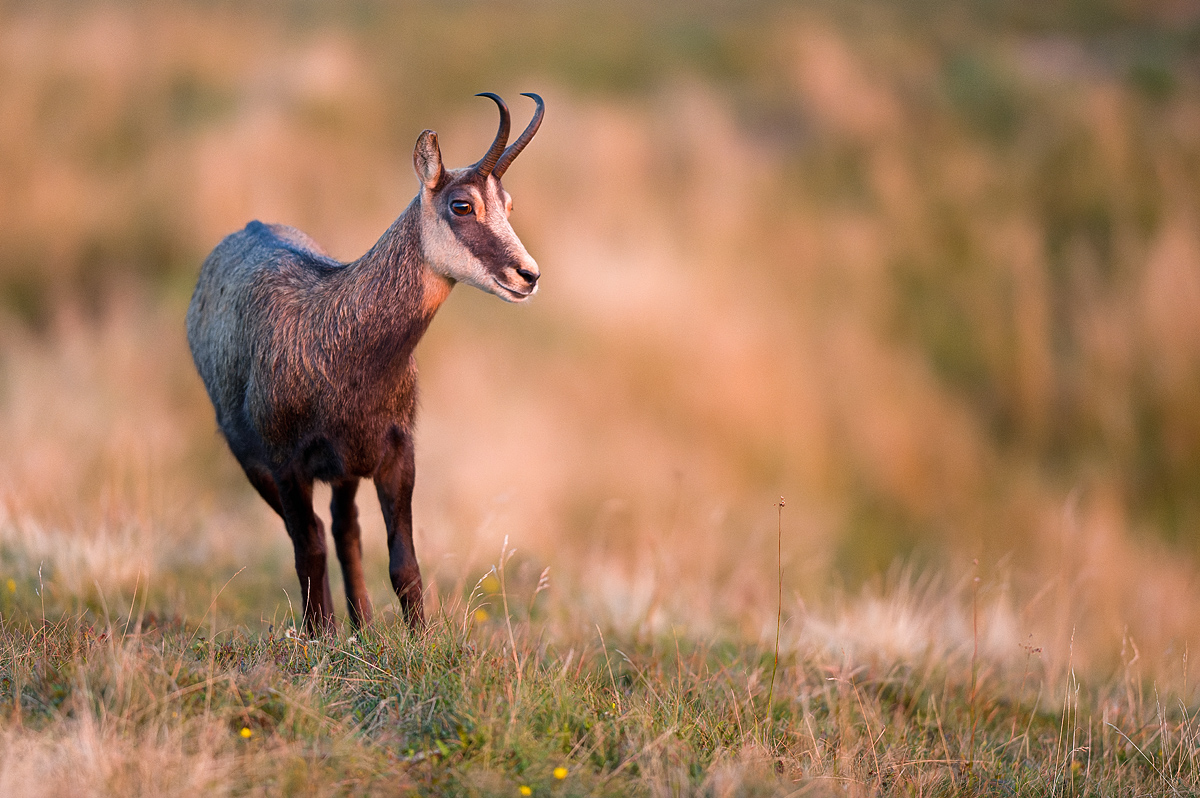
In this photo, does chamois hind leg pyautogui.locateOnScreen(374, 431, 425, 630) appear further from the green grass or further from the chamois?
the green grass

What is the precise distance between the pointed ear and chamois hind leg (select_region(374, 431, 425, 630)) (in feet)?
3.55

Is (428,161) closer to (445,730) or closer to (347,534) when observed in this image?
(347,534)

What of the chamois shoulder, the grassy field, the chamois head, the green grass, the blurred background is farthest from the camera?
the blurred background

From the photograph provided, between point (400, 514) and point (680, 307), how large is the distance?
8.22 meters

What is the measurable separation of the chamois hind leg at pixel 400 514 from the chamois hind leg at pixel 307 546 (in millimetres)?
338

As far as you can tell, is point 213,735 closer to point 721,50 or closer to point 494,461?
point 494,461

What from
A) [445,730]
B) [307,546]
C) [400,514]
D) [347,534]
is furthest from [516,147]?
[445,730]

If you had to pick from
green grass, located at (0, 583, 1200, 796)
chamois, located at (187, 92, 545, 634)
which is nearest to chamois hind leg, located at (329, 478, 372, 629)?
chamois, located at (187, 92, 545, 634)

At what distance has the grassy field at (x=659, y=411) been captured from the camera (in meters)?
4.05

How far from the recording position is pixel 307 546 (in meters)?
4.83

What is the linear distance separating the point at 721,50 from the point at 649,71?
5.03 ft

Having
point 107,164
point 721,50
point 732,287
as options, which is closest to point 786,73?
point 721,50

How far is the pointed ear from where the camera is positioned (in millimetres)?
4441

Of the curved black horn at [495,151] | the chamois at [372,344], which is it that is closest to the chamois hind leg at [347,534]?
the chamois at [372,344]
